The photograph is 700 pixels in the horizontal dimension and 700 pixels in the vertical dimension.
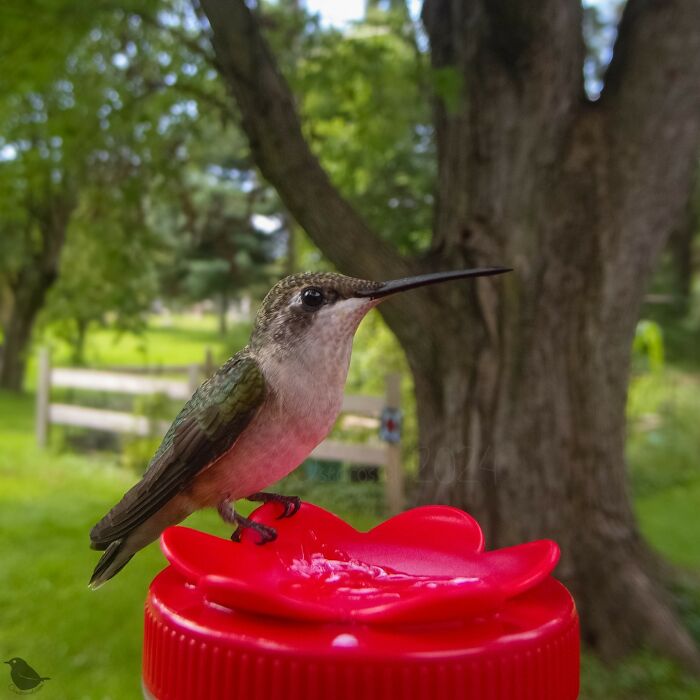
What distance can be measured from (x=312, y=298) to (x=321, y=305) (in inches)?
0.5

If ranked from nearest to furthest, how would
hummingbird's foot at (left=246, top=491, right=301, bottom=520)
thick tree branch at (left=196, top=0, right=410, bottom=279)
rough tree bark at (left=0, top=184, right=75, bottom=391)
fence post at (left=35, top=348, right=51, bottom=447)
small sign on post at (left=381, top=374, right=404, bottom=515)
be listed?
hummingbird's foot at (left=246, top=491, right=301, bottom=520) < thick tree branch at (left=196, top=0, right=410, bottom=279) < small sign on post at (left=381, top=374, right=404, bottom=515) < fence post at (left=35, top=348, right=51, bottom=447) < rough tree bark at (left=0, top=184, right=75, bottom=391)

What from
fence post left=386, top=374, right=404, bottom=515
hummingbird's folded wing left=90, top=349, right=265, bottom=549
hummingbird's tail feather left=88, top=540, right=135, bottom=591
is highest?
hummingbird's folded wing left=90, top=349, right=265, bottom=549

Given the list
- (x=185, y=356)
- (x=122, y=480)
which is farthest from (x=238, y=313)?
(x=122, y=480)

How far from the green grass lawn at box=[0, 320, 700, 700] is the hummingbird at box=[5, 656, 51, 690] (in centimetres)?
74

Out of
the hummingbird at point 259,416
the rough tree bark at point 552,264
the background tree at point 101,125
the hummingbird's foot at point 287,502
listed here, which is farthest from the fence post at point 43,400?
the hummingbird at point 259,416

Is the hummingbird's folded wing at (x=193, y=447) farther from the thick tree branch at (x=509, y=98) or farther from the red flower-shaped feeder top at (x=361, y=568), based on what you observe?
the thick tree branch at (x=509, y=98)

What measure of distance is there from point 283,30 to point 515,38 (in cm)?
224

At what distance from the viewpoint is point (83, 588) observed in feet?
11.7

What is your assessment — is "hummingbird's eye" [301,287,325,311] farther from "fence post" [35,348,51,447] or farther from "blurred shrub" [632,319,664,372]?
"blurred shrub" [632,319,664,372]

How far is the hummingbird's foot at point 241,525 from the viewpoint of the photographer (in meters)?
0.92

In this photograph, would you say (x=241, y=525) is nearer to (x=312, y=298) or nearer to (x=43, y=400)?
(x=312, y=298)

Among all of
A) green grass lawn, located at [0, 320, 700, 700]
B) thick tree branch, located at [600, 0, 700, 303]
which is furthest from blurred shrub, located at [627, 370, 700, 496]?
thick tree branch, located at [600, 0, 700, 303]

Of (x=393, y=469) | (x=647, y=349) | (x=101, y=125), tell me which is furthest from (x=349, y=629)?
(x=647, y=349)

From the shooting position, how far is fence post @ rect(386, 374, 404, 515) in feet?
14.8
